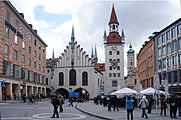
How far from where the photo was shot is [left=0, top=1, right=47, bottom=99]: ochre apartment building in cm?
4694

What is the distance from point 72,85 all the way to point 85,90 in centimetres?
→ 482

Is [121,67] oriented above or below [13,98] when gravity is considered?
above

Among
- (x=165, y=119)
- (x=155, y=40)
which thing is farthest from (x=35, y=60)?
(x=165, y=119)

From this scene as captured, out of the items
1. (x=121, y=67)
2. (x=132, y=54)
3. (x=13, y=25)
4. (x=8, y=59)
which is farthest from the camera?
(x=132, y=54)

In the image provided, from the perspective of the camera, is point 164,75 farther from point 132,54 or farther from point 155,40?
point 132,54

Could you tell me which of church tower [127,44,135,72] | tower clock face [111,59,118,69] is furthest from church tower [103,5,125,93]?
Answer: church tower [127,44,135,72]

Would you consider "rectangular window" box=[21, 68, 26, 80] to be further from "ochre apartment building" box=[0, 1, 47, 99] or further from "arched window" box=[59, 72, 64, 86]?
"arched window" box=[59, 72, 64, 86]

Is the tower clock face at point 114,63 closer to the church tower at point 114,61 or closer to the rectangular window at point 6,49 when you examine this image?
the church tower at point 114,61

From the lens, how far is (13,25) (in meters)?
52.4

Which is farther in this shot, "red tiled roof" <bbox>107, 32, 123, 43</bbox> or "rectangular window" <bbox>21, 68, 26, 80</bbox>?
"red tiled roof" <bbox>107, 32, 123, 43</bbox>

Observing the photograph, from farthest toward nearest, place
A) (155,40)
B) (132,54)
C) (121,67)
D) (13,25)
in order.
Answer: (132,54), (121,67), (155,40), (13,25)

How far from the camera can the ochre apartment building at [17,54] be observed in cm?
4694

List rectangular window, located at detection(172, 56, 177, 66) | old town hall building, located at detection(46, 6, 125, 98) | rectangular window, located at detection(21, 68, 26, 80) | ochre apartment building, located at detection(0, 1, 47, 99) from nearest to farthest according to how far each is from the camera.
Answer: ochre apartment building, located at detection(0, 1, 47, 99), rectangular window, located at detection(172, 56, 177, 66), rectangular window, located at detection(21, 68, 26, 80), old town hall building, located at detection(46, 6, 125, 98)

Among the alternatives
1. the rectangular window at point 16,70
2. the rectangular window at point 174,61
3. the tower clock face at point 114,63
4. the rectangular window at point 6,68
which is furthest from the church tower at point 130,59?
the rectangular window at point 6,68
